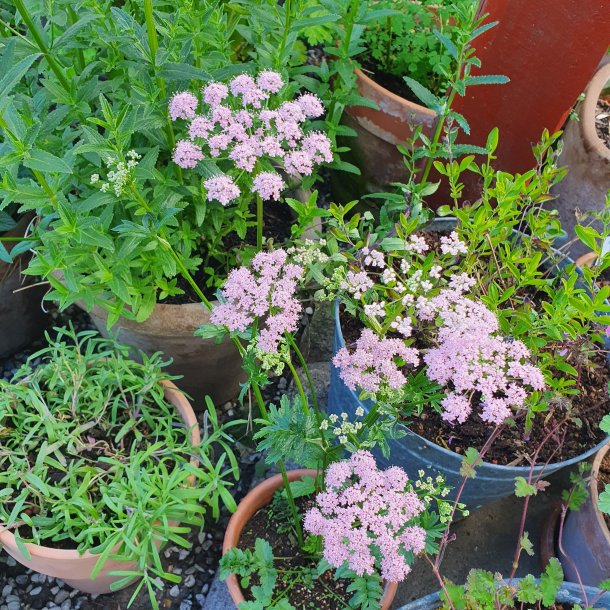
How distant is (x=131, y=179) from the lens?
1.19 meters

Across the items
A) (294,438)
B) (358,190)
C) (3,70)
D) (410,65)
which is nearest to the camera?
(3,70)

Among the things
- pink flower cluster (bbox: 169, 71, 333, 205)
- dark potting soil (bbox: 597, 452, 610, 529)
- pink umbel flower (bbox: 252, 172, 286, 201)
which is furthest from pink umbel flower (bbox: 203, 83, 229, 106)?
dark potting soil (bbox: 597, 452, 610, 529)

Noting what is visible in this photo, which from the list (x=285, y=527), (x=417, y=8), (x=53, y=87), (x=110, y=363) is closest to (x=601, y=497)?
(x=285, y=527)

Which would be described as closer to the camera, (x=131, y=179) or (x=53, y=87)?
(x=131, y=179)

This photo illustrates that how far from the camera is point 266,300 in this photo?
1195 millimetres

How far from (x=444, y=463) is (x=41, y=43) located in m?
1.27

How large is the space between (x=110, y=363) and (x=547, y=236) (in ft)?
3.87

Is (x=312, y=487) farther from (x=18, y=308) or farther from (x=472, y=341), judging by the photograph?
(x=18, y=308)

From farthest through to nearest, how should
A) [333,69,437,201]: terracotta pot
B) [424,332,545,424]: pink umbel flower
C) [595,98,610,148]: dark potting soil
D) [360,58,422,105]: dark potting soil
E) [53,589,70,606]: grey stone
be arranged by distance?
[360,58,422,105]: dark potting soil, [595,98,610,148]: dark potting soil, [333,69,437,201]: terracotta pot, [53,589,70,606]: grey stone, [424,332,545,424]: pink umbel flower

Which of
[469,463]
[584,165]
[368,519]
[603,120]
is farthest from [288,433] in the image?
[603,120]

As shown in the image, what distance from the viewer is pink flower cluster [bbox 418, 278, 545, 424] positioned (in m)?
1.13

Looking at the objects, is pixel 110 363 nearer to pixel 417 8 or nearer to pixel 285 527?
pixel 285 527

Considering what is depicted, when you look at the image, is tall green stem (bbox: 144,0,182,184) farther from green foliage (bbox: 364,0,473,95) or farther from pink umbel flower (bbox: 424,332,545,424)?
green foliage (bbox: 364,0,473,95)

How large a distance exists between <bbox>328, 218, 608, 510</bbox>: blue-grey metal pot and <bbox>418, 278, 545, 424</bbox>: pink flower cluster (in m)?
0.27
